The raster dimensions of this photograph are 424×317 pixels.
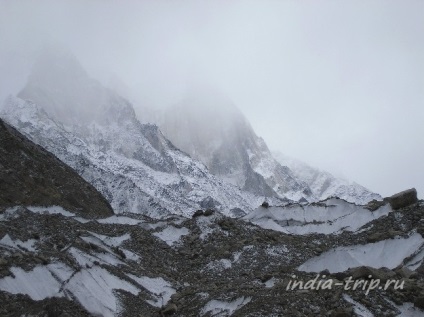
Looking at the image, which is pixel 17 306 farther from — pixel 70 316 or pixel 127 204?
pixel 127 204

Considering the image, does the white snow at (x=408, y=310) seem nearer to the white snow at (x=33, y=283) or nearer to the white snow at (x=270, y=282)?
the white snow at (x=270, y=282)

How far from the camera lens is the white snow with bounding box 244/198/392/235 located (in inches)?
1646

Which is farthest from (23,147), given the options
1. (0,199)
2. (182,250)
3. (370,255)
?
(370,255)

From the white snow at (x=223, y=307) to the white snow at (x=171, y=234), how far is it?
15.6 metres

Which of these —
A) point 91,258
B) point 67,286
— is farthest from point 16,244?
point 67,286

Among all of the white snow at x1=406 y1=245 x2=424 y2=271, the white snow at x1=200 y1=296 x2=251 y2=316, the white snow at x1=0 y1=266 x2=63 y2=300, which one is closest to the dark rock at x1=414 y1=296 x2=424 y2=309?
the white snow at x1=406 y1=245 x2=424 y2=271

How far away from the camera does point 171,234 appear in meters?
39.8

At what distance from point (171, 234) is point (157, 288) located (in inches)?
468

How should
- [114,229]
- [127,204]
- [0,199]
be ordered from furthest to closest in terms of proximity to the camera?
[127,204]
[0,199]
[114,229]

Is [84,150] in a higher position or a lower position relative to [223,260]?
higher

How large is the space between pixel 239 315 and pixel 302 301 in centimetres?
260

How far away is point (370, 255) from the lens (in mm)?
29297

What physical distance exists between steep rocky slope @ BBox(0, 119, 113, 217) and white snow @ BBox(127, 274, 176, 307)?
16.3 metres

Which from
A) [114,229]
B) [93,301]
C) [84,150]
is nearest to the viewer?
[93,301]
